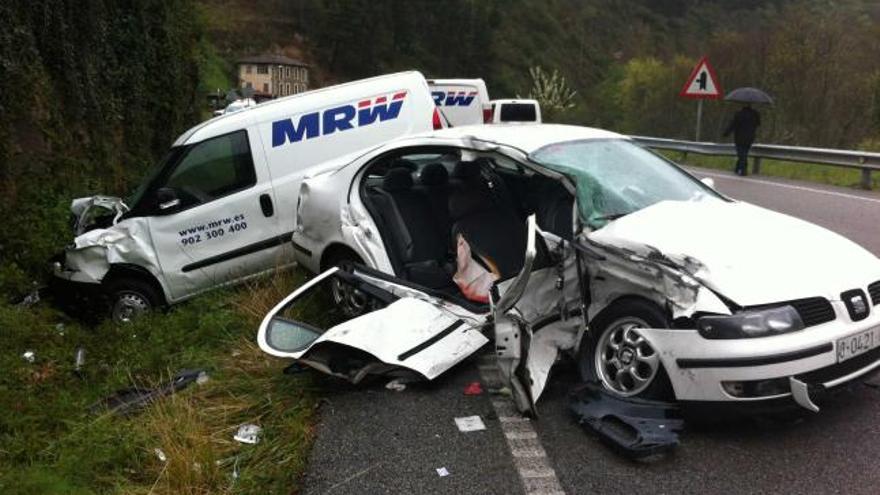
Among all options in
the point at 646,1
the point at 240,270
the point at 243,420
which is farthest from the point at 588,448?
the point at 646,1

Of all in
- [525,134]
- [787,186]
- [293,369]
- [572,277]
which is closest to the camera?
[572,277]

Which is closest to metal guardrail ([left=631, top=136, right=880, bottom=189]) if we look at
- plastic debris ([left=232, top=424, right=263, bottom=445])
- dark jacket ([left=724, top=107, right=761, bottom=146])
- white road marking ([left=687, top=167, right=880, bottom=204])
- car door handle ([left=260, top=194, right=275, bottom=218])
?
dark jacket ([left=724, top=107, right=761, bottom=146])

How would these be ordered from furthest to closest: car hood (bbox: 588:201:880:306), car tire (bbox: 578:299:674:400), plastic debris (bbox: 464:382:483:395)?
plastic debris (bbox: 464:382:483:395) → car tire (bbox: 578:299:674:400) → car hood (bbox: 588:201:880:306)

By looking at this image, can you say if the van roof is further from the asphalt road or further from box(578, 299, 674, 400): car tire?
box(578, 299, 674, 400): car tire

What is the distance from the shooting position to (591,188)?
4438 mm

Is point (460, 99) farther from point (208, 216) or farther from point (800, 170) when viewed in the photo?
point (800, 170)

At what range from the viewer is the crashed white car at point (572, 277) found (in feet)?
11.3

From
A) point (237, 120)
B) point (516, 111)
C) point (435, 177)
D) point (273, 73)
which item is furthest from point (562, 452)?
point (273, 73)

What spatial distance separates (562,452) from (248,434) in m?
1.65

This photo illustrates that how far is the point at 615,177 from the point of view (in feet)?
15.4

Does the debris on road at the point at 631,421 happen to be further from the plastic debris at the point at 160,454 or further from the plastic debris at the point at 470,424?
the plastic debris at the point at 160,454

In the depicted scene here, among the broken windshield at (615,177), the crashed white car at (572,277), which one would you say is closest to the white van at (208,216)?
the crashed white car at (572,277)

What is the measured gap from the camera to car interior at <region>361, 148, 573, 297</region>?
536 centimetres

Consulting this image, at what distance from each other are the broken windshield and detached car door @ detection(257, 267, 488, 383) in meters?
1.01
